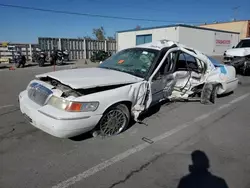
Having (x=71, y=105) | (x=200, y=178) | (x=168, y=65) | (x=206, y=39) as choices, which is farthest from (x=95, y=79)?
(x=206, y=39)

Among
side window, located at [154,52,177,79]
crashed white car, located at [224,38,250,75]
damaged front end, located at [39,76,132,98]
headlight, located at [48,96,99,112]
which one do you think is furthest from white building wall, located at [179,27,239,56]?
headlight, located at [48,96,99,112]

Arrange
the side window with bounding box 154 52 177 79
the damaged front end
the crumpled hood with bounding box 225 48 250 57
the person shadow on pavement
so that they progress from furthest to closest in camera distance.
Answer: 1. the crumpled hood with bounding box 225 48 250 57
2. the side window with bounding box 154 52 177 79
3. the damaged front end
4. the person shadow on pavement

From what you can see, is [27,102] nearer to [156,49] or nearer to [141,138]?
[141,138]

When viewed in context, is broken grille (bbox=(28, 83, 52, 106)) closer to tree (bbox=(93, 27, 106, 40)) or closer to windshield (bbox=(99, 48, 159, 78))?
windshield (bbox=(99, 48, 159, 78))

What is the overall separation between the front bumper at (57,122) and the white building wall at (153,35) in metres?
20.4

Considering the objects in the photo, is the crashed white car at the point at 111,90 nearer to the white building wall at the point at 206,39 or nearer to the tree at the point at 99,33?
the white building wall at the point at 206,39

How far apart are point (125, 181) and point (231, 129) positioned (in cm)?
278

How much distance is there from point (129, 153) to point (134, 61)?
217 cm

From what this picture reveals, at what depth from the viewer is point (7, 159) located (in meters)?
3.06

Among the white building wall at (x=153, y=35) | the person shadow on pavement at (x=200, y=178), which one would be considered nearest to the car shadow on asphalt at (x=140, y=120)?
the person shadow on pavement at (x=200, y=178)

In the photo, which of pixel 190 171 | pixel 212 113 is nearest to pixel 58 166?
pixel 190 171

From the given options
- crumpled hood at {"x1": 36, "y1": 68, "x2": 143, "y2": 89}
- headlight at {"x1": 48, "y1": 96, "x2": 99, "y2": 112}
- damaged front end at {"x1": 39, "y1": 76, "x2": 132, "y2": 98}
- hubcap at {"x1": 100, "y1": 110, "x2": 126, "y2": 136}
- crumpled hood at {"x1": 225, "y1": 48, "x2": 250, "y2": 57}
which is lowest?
hubcap at {"x1": 100, "y1": 110, "x2": 126, "y2": 136}

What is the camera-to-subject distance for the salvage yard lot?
266 centimetres

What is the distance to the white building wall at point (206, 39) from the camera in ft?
77.2
